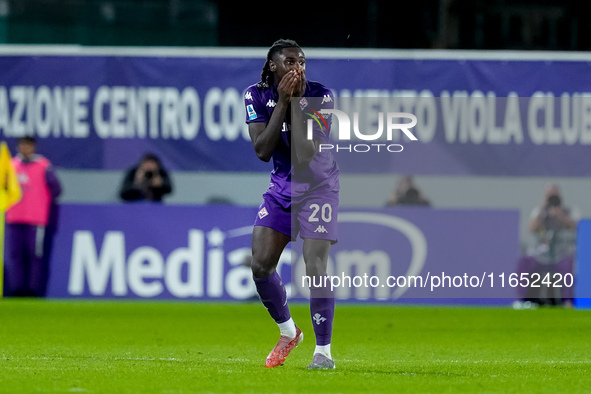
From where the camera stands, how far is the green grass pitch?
604 cm

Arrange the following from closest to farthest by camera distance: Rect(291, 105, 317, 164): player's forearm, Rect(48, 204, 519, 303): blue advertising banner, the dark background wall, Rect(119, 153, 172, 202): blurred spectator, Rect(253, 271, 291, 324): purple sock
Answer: Rect(291, 105, 317, 164): player's forearm → Rect(253, 271, 291, 324): purple sock → Rect(48, 204, 519, 303): blue advertising banner → Rect(119, 153, 172, 202): blurred spectator → the dark background wall

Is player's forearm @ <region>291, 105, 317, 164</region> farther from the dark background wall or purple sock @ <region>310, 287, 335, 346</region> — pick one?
the dark background wall

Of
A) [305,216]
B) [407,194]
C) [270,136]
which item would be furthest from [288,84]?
[407,194]

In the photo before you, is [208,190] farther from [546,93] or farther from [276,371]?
[276,371]

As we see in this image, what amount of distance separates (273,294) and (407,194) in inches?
249

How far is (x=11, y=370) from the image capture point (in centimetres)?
657

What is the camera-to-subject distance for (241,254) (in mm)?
12445

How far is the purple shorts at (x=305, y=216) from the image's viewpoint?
6.64 meters

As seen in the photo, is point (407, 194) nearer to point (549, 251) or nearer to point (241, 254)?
point (549, 251)

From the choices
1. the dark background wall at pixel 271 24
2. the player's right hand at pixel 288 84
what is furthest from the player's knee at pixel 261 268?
the dark background wall at pixel 271 24

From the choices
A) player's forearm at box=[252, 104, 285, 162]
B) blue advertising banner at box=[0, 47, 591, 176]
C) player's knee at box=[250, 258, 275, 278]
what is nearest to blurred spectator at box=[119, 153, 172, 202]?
blue advertising banner at box=[0, 47, 591, 176]

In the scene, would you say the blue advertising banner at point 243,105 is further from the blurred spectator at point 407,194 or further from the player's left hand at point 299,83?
the player's left hand at point 299,83

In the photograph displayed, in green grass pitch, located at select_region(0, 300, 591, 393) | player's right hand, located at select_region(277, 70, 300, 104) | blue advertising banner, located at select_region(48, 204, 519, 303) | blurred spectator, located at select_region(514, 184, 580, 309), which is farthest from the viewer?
blurred spectator, located at select_region(514, 184, 580, 309)

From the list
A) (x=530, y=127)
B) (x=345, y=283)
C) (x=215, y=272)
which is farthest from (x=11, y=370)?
(x=530, y=127)
